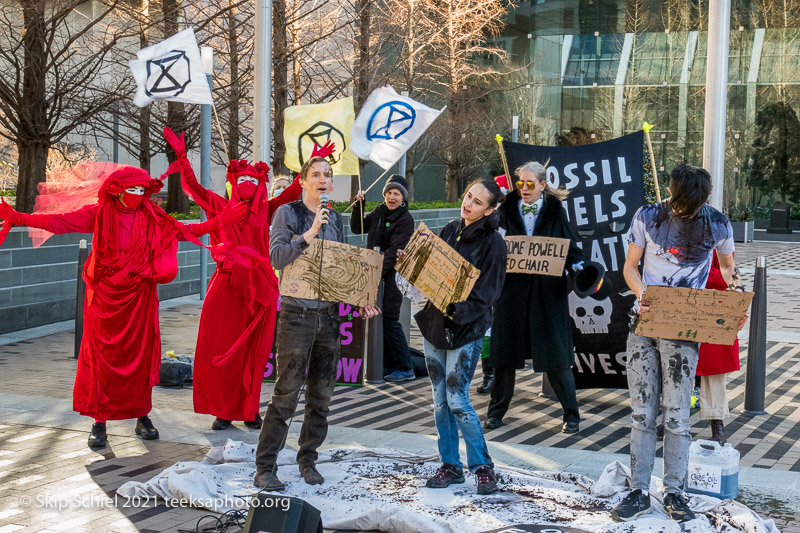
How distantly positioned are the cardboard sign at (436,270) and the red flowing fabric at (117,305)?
7.07 feet

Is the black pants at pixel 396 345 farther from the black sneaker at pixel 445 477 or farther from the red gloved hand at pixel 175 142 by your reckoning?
the black sneaker at pixel 445 477

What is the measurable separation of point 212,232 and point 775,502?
13.3 feet

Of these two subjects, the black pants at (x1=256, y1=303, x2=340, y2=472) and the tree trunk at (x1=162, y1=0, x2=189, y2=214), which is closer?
the black pants at (x1=256, y1=303, x2=340, y2=472)

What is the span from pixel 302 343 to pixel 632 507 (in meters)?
1.95

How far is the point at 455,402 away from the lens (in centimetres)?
523

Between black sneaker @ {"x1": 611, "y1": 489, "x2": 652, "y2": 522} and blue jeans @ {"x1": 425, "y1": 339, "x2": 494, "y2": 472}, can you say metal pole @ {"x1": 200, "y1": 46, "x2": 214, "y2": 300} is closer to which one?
blue jeans @ {"x1": 425, "y1": 339, "x2": 494, "y2": 472}

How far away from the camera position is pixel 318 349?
212 inches

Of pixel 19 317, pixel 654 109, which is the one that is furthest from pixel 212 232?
pixel 654 109

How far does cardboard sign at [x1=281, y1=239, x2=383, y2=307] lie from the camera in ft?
17.2

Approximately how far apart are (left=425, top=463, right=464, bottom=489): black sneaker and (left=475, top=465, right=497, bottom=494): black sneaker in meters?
0.12

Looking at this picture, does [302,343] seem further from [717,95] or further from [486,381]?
[717,95]

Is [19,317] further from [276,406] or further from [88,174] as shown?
[276,406]

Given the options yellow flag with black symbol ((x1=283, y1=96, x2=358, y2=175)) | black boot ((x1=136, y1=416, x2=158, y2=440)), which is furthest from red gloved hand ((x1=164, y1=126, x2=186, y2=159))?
black boot ((x1=136, y1=416, x2=158, y2=440))

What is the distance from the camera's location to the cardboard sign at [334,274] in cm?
523
